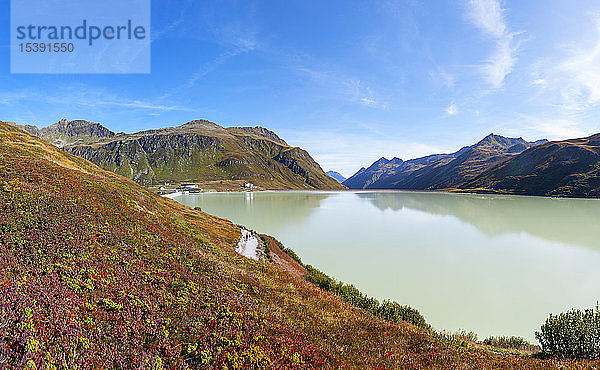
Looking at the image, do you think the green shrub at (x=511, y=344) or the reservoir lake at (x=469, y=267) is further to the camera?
the reservoir lake at (x=469, y=267)

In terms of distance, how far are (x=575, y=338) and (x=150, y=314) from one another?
62.1ft

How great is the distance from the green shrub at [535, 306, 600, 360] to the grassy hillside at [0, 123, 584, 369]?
2.35m

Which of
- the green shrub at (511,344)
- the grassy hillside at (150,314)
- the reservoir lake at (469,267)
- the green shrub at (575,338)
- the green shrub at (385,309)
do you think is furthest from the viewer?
the reservoir lake at (469,267)

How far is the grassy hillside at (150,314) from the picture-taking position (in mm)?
7598

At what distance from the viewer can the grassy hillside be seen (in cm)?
760

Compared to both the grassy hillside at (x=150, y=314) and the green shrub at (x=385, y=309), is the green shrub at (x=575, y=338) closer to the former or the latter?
the grassy hillside at (x=150, y=314)

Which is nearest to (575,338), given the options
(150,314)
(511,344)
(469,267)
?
(511,344)

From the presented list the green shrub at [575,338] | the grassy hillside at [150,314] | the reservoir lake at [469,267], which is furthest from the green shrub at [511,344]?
the grassy hillside at [150,314]

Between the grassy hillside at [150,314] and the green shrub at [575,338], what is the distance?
235cm

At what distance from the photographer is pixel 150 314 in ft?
32.8

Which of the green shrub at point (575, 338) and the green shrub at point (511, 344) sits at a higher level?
the green shrub at point (575, 338)

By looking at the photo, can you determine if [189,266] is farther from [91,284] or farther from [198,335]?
[198,335]

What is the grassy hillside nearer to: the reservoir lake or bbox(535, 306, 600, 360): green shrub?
bbox(535, 306, 600, 360): green shrub

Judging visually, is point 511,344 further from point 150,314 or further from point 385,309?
point 150,314
